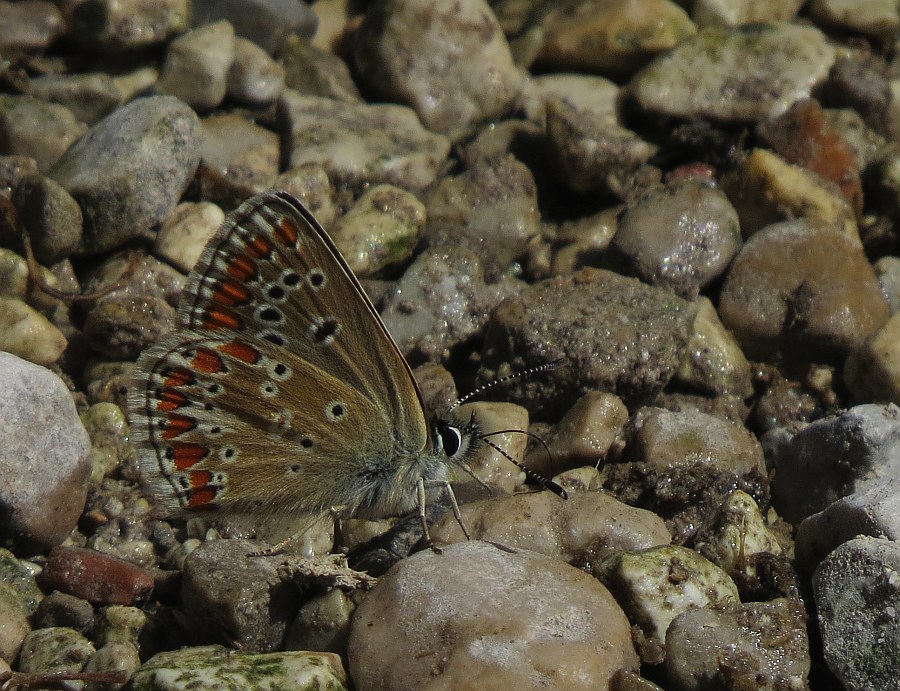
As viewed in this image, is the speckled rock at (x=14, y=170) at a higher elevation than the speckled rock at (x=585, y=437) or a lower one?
higher

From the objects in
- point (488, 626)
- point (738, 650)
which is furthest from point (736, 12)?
point (488, 626)

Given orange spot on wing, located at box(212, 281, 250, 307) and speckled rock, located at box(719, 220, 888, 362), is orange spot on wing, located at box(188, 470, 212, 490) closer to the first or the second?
orange spot on wing, located at box(212, 281, 250, 307)

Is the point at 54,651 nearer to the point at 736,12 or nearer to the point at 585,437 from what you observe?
the point at 585,437

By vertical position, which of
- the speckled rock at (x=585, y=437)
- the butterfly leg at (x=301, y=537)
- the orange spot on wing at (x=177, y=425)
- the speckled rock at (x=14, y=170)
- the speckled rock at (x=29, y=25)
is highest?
the speckled rock at (x=29, y=25)

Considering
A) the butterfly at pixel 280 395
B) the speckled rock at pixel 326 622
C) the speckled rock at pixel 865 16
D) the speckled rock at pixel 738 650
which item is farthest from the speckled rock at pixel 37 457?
the speckled rock at pixel 865 16

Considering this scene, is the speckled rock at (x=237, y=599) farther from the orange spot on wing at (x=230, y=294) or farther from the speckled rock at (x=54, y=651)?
the orange spot on wing at (x=230, y=294)
